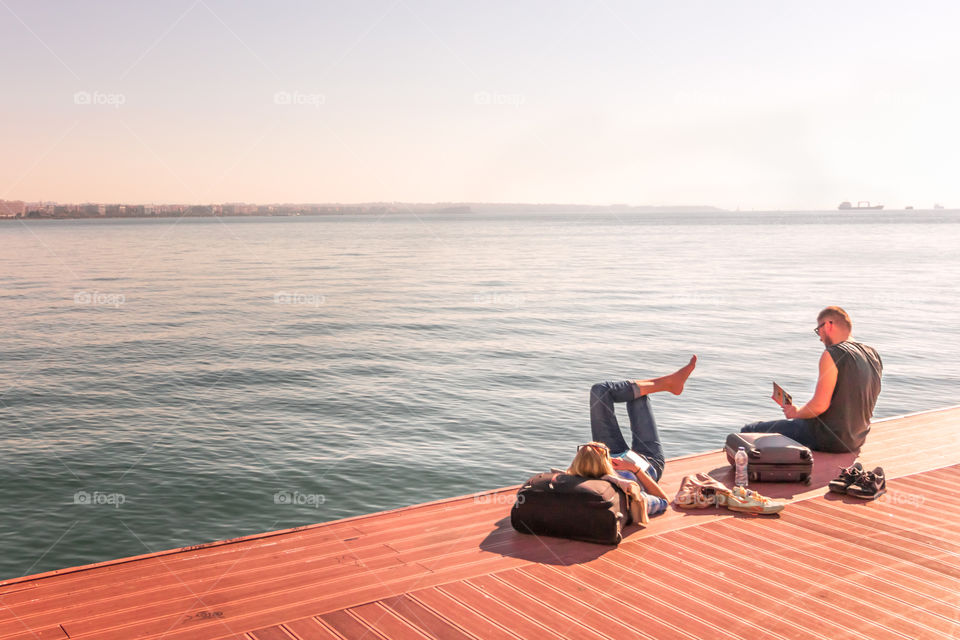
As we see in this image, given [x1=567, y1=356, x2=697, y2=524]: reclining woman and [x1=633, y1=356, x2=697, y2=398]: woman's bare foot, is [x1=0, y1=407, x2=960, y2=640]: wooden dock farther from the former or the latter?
[x1=633, y1=356, x2=697, y2=398]: woman's bare foot

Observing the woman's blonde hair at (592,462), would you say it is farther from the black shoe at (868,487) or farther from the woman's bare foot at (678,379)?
the black shoe at (868,487)

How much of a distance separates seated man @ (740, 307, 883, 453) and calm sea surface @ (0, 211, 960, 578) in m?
4.62

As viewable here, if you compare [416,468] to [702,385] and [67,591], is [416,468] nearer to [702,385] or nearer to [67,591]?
[67,591]

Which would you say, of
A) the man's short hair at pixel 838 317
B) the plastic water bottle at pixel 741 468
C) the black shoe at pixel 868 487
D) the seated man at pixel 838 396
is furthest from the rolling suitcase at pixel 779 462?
the man's short hair at pixel 838 317

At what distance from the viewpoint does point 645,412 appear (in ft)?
25.5

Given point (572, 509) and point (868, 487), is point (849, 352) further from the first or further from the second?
→ point (572, 509)

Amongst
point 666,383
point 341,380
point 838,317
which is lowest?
point 341,380

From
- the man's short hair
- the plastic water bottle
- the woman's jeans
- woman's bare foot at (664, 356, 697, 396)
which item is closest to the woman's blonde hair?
the woman's jeans

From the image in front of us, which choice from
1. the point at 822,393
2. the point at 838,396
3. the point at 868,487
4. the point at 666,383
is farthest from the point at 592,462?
the point at 838,396

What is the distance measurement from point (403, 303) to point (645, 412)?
29108 millimetres

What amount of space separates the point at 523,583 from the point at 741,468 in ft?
10.5

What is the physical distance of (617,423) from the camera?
757 cm

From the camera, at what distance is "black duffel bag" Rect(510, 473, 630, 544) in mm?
6281

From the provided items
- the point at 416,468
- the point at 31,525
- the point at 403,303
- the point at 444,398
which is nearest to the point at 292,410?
the point at 444,398
